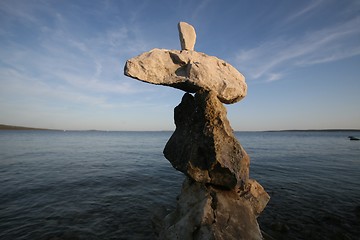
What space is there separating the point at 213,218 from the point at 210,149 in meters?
2.21

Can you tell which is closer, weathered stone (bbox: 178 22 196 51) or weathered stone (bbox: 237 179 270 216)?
weathered stone (bbox: 237 179 270 216)

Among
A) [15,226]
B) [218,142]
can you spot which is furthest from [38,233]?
[218,142]

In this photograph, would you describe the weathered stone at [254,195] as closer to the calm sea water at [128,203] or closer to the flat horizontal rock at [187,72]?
the calm sea water at [128,203]

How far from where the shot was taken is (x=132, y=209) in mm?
14227

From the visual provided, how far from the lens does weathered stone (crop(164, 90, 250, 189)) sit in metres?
7.62

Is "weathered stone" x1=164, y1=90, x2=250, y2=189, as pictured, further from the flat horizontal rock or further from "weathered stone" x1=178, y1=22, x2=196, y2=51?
"weathered stone" x1=178, y1=22, x2=196, y2=51

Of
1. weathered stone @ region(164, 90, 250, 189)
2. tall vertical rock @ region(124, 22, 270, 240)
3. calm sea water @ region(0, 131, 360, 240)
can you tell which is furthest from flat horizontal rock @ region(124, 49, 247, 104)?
calm sea water @ region(0, 131, 360, 240)

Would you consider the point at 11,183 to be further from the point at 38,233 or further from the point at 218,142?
the point at 218,142

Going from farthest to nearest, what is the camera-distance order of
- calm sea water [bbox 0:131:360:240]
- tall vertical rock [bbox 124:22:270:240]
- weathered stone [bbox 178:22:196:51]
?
1. calm sea water [bbox 0:131:360:240]
2. weathered stone [bbox 178:22:196:51]
3. tall vertical rock [bbox 124:22:270:240]

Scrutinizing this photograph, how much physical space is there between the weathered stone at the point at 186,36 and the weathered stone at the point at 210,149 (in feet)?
7.60

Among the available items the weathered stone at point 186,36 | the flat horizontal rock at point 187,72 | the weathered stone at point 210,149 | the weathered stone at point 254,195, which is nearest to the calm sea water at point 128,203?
the weathered stone at point 254,195

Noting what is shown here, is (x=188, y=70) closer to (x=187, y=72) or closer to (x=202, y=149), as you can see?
(x=187, y=72)

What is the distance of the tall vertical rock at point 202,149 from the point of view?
271 inches

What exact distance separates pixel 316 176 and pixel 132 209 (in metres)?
20.7
